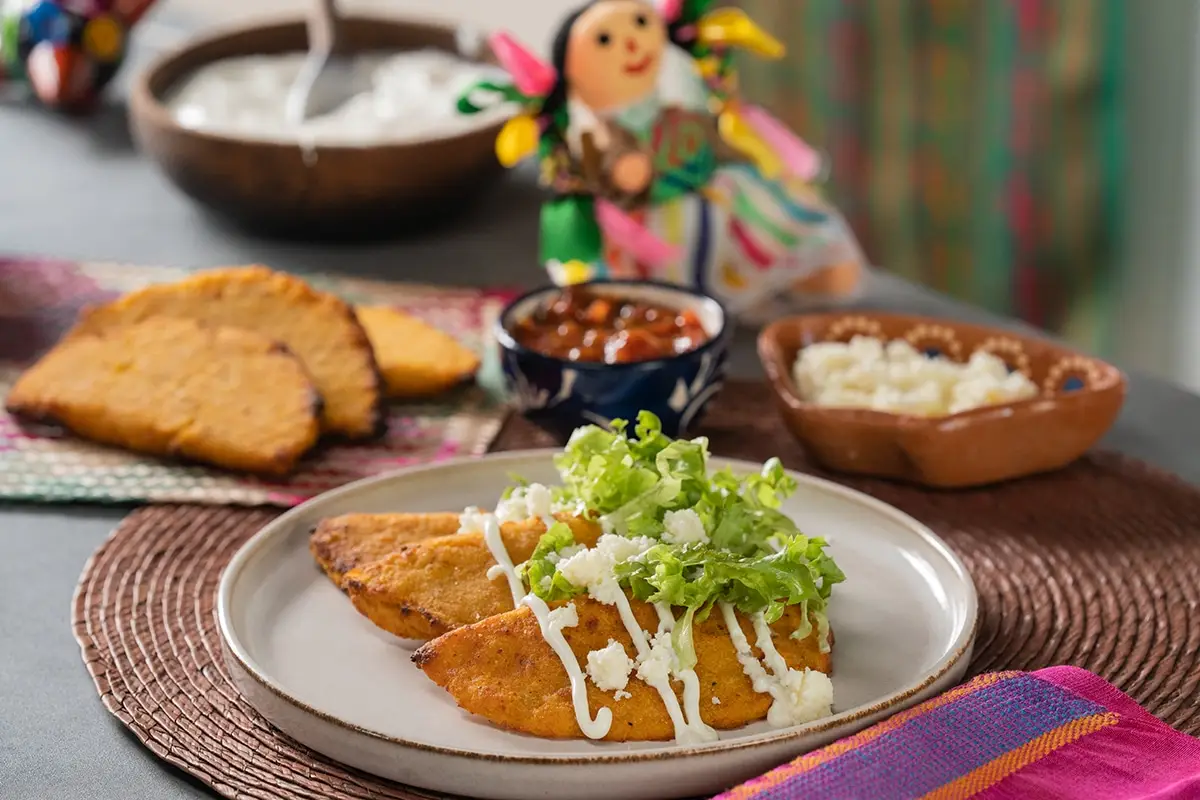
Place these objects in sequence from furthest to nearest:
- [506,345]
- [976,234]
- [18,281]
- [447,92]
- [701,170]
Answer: [976,234] < [447,92] < [18,281] < [701,170] < [506,345]

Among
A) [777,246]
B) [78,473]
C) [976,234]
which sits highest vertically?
[777,246]

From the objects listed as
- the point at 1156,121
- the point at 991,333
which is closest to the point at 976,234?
the point at 1156,121

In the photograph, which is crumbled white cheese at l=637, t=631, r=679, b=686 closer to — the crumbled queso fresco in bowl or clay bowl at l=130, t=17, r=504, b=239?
the crumbled queso fresco in bowl

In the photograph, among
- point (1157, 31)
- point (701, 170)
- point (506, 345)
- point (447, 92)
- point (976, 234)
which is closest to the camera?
point (506, 345)

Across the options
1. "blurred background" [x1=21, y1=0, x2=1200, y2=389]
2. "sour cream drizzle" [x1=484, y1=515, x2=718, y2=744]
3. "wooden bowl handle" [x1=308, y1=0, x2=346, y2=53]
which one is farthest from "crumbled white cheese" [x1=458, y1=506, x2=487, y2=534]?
"blurred background" [x1=21, y1=0, x2=1200, y2=389]

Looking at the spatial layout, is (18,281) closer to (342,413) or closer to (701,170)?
(342,413)

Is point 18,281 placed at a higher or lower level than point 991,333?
lower

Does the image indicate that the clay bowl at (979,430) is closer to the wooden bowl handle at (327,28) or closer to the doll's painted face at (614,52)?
the doll's painted face at (614,52)
